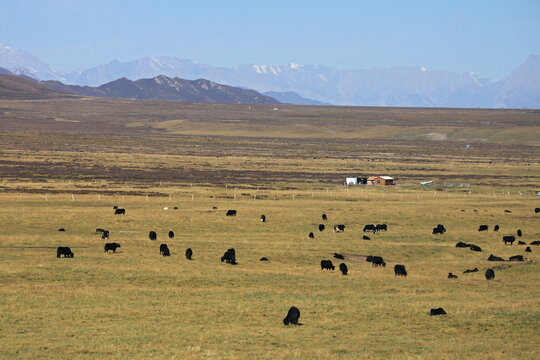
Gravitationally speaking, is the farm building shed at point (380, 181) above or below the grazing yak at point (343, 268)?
above

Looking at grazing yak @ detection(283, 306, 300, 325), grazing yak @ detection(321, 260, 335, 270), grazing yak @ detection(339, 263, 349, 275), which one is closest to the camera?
grazing yak @ detection(283, 306, 300, 325)

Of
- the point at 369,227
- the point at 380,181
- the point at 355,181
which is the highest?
the point at 380,181

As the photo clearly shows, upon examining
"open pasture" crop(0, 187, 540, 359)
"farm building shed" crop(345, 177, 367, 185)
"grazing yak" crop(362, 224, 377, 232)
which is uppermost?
"farm building shed" crop(345, 177, 367, 185)

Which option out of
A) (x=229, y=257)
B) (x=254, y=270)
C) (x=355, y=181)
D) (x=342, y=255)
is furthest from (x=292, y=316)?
(x=355, y=181)

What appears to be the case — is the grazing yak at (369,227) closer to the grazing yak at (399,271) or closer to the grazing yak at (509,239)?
the grazing yak at (509,239)

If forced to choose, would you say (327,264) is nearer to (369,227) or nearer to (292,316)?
(292,316)

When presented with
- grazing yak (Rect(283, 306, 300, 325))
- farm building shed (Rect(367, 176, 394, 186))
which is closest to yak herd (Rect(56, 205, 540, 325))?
grazing yak (Rect(283, 306, 300, 325))

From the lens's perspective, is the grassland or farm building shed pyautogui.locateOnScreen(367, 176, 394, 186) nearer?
the grassland

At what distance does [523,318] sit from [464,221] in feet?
99.6

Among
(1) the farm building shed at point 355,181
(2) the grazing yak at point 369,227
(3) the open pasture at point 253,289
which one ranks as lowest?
(3) the open pasture at point 253,289

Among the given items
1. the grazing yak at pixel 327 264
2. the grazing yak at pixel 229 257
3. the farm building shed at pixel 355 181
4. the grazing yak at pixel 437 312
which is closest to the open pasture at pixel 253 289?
the grazing yak at pixel 437 312

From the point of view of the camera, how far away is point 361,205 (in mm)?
61094

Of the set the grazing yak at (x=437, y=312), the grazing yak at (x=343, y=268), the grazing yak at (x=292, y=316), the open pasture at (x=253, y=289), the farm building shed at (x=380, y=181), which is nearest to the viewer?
the open pasture at (x=253, y=289)

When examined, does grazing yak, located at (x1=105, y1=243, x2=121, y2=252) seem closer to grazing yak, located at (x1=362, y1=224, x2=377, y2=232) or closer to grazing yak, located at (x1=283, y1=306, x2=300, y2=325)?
grazing yak, located at (x1=283, y1=306, x2=300, y2=325)
